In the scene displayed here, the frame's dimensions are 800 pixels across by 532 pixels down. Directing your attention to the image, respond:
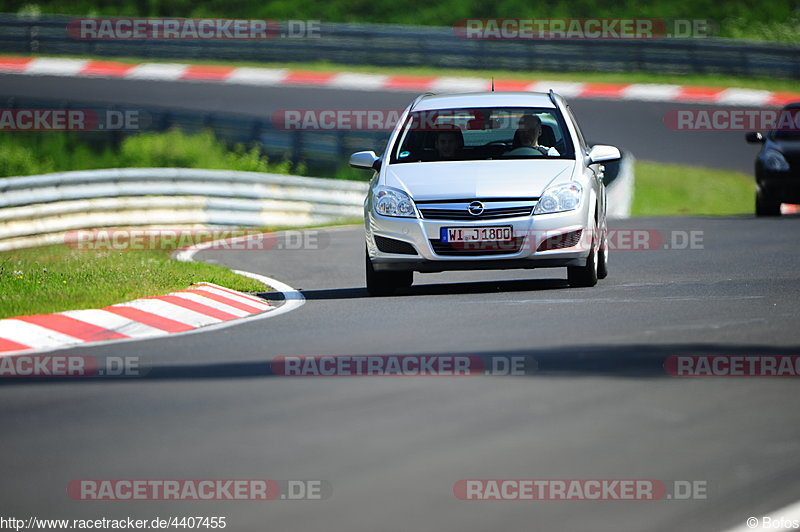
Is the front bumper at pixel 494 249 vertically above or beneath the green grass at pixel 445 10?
beneath

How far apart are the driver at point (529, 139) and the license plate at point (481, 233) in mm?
1046

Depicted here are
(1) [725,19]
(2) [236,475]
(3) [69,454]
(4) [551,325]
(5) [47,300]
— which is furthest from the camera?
(1) [725,19]

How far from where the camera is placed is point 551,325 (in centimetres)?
966

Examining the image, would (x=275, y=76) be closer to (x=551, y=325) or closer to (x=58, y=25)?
(x=58, y=25)

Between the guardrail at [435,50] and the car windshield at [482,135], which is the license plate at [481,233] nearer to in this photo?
the car windshield at [482,135]

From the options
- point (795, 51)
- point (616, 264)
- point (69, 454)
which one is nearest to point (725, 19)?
point (795, 51)

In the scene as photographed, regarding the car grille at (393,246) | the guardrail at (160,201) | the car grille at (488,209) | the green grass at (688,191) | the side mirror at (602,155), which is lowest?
the green grass at (688,191)

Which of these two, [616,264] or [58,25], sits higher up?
[58,25]

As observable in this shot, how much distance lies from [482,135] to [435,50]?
23.6 meters

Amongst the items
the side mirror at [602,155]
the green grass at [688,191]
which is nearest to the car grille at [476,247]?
the side mirror at [602,155]

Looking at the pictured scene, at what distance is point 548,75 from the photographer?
119 feet

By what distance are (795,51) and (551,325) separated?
27.0 meters

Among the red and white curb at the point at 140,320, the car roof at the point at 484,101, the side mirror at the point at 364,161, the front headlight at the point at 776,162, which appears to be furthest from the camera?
the front headlight at the point at 776,162

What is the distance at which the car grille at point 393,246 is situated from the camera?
12.3 meters
